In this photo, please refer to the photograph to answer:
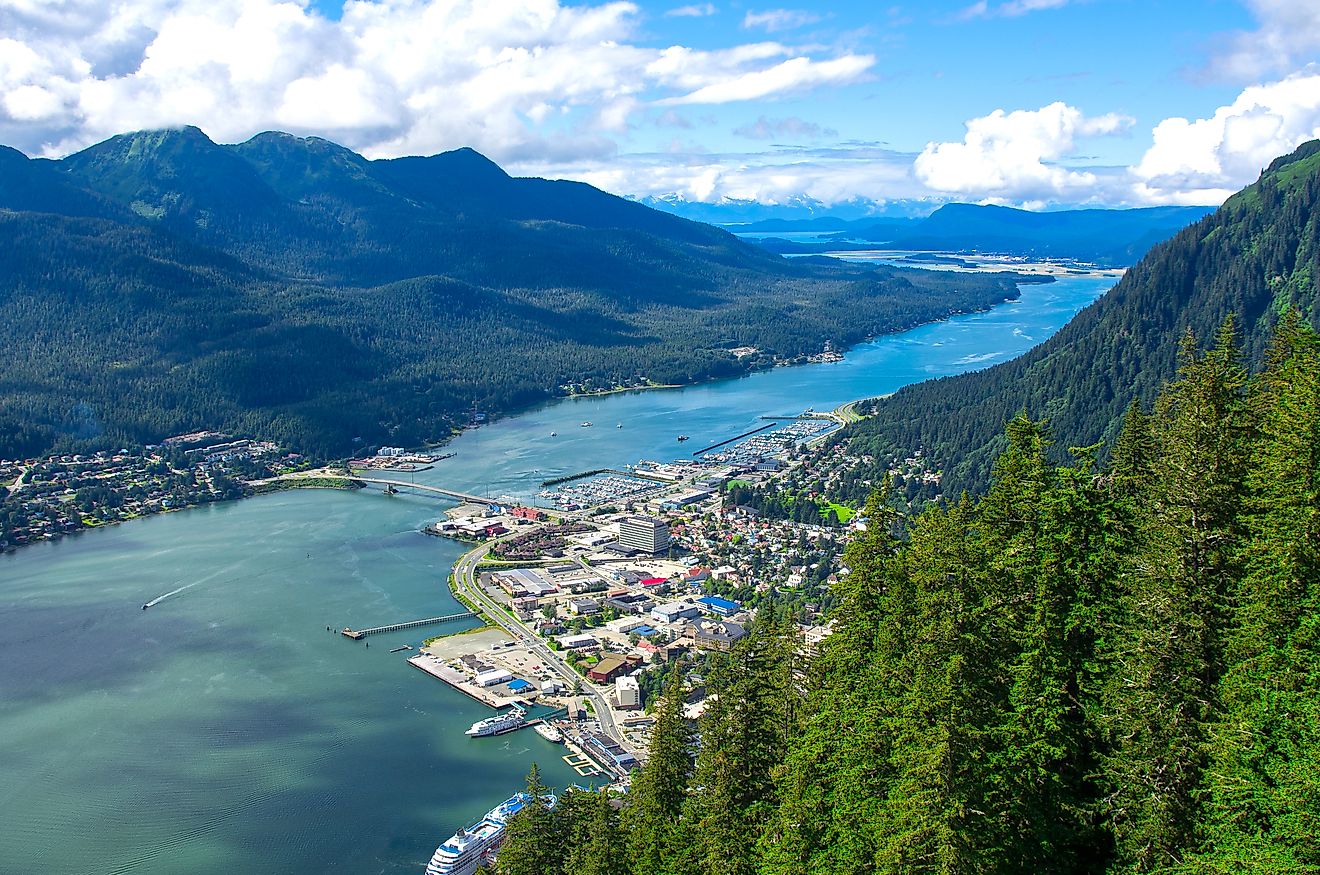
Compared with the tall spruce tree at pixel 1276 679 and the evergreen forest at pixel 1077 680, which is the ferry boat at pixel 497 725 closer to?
the evergreen forest at pixel 1077 680

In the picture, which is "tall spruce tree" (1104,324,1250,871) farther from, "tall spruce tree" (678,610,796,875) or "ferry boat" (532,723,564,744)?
"ferry boat" (532,723,564,744)

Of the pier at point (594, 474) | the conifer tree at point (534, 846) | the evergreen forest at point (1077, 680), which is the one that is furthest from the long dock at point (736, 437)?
the evergreen forest at point (1077, 680)

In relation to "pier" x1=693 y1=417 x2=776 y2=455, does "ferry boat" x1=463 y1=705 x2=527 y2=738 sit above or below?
below

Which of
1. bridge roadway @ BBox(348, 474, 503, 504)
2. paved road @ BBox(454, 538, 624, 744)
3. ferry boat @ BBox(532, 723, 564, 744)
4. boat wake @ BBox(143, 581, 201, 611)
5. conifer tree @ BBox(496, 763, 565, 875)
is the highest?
conifer tree @ BBox(496, 763, 565, 875)

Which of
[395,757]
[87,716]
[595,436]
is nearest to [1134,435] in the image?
[395,757]

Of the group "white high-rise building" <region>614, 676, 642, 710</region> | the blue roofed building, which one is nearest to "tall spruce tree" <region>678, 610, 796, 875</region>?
"white high-rise building" <region>614, 676, 642, 710</region>

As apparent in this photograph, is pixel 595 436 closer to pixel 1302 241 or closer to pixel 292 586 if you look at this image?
pixel 292 586
